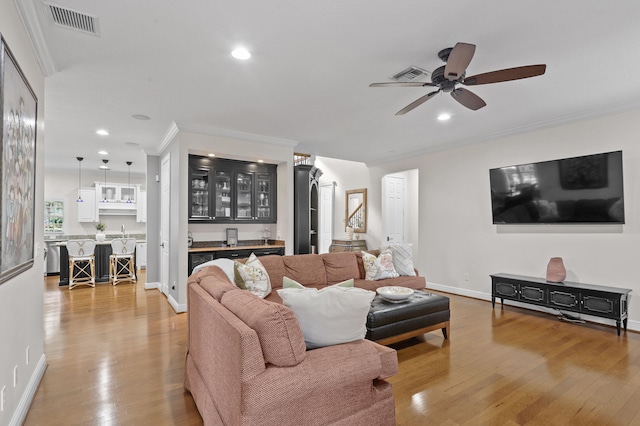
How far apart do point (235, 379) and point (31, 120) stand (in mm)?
2412

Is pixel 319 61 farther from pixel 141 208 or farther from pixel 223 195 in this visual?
pixel 141 208

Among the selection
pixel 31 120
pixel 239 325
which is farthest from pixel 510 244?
pixel 31 120

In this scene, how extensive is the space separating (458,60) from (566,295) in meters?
3.61

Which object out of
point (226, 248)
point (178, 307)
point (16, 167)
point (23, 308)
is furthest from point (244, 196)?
point (16, 167)

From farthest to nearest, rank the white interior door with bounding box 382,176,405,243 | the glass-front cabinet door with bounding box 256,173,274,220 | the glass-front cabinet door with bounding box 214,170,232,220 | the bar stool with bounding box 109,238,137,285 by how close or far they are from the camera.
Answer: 1. the white interior door with bounding box 382,176,405,243
2. the bar stool with bounding box 109,238,137,285
3. the glass-front cabinet door with bounding box 256,173,274,220
4. the glass-front cabinet door with bounding box 214,170,232,220

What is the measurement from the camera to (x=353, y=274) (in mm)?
4633

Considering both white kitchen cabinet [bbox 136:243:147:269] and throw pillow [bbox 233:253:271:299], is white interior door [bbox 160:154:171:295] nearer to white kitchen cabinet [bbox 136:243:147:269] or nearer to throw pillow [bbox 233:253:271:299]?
throw pillow [bbox 233:253:271:299]

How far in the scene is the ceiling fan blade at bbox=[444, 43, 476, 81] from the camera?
7.04ft

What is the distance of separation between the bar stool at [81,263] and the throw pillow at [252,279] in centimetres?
483

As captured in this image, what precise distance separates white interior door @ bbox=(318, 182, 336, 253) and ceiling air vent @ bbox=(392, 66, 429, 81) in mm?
5764

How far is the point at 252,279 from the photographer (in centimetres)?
348

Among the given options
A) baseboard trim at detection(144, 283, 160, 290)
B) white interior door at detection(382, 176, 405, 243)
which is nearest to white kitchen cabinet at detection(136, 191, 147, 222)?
baseboard trim at detection(144, 283, 160, 290)

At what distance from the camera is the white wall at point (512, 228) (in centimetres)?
405

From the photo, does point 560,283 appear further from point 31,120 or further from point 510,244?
point 31,120
